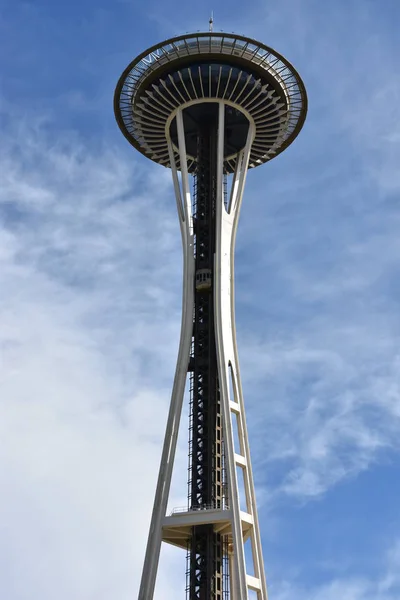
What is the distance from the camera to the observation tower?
200 ft

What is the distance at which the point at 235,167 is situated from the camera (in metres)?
76.6

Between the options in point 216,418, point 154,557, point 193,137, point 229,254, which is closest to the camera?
point 154,557

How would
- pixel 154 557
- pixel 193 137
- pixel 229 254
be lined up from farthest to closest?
1. pixel 193 137
2. pixel 229 254
3. pixel 154 557

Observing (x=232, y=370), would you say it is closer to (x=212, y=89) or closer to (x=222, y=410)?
(x=222, y=410)

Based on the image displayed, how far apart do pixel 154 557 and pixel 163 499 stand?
370 cm

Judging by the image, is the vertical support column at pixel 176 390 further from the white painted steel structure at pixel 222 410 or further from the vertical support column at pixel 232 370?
the vertical support column at pixel 232 370

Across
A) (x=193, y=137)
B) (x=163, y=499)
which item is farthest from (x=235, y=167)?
(x=163, y=499)

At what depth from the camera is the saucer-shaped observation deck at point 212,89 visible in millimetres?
70062

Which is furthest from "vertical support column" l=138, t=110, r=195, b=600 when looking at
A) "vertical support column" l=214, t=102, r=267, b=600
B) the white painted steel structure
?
"vertical support column" l=214, t=102, r=267, b=600

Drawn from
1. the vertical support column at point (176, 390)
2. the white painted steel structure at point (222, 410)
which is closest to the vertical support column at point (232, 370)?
the white painted steel structure at point (222, 410)

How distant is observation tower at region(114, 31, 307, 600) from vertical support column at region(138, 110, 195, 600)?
2.9 inches

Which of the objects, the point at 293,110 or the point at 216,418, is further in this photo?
the point at 293,110

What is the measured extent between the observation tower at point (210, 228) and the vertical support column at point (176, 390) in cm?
7

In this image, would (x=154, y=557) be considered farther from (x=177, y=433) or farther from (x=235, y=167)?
(x=235, y=167)
